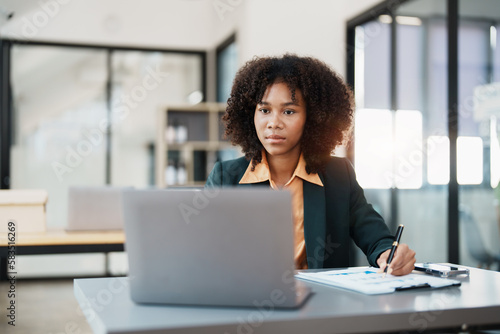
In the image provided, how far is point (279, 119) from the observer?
186cm

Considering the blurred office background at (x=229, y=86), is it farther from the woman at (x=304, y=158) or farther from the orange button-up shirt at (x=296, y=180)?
the orange button-up shirt at (x=296, y=180)

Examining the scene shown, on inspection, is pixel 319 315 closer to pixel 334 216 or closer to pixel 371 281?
pixel 371 281

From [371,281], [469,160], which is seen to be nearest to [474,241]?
[469,160]

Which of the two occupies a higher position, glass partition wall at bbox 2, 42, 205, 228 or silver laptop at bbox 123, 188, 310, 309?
glass partition wall at bbox 2, 42, 205, 228

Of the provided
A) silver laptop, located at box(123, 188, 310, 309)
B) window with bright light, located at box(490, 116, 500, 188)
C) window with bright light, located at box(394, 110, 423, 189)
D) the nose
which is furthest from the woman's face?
window with bright light, located at box(394, 110, 423, 189)

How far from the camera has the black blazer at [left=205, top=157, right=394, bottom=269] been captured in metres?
1.76

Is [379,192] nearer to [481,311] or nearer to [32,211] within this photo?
[32,211]

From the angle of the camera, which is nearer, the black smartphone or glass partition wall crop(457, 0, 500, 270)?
the black smartphone

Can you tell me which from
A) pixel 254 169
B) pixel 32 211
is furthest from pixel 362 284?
pixel 32 211

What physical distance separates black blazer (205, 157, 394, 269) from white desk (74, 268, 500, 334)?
533mm

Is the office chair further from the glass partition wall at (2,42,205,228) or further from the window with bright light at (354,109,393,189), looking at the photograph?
the glass partition wall at (2,42,205,228)

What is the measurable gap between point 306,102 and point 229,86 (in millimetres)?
3879

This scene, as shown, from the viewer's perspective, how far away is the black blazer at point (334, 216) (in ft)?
5.78

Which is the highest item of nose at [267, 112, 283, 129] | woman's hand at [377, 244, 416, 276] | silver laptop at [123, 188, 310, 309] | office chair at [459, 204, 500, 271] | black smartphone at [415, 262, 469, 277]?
nose at [267, 112, 283, 129]
